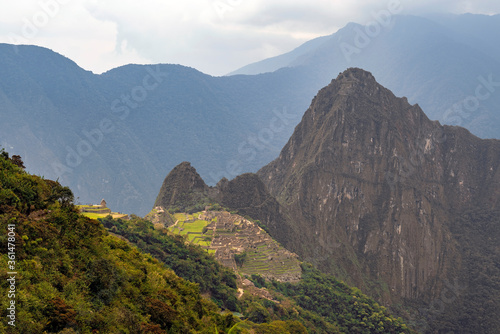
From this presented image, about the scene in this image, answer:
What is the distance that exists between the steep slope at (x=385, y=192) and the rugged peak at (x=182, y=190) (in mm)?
22686

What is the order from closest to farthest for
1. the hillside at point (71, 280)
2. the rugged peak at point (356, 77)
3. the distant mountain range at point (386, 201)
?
the hillside at point (71, 280), the distant mountain range at point (386, 201), the rugged peak at point (356, 77)

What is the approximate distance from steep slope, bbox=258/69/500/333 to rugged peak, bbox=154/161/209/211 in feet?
74.4

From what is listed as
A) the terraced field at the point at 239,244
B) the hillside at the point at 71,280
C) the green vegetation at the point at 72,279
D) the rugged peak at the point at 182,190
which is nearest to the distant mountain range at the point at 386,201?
the rugged peak at the point at 182,190

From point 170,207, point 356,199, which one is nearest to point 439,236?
point 356,199

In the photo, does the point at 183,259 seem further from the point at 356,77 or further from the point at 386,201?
the point at 356,77

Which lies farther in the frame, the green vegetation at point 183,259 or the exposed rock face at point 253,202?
the exposed rock face at point 253,202

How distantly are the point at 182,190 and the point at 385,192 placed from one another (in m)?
59.9

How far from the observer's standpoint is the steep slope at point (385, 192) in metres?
104

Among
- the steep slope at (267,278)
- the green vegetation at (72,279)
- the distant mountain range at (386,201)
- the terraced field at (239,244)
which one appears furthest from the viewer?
the distant mountain range at (386,201)

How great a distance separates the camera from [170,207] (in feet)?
272

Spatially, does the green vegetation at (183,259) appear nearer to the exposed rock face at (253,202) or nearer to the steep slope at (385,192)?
the exposed rock face at (253,202)

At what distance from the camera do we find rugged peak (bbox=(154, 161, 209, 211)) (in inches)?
3331

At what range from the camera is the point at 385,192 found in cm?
11675

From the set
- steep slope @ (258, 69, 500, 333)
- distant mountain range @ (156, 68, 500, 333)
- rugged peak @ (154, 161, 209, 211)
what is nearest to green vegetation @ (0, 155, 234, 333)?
distant mountain range @ (156, 68, 500, 333)
